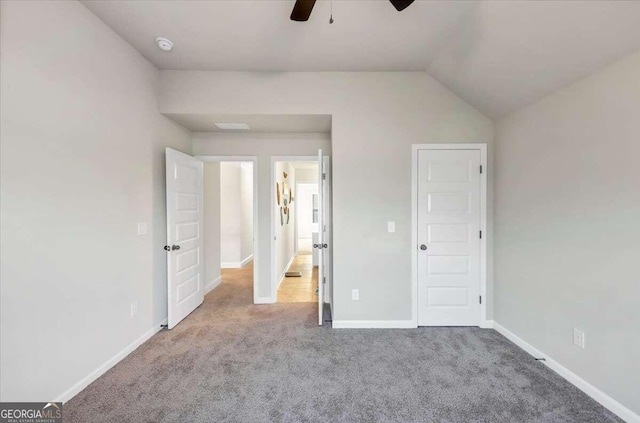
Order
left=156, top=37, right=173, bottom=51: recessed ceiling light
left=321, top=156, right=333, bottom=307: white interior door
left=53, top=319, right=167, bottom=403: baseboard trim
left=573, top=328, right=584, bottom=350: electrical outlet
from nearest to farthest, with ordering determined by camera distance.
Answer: left=53, top=319, right=167, bottom=403: baseboard trim < left=573, top=328, right=584, bottom=350: electrical outlet < left=156, top=37, right=173, bottom=51: recessed ceiling light < left=321, top=156, right=333, bottom=307: white interior door

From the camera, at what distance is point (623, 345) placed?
1641 mm

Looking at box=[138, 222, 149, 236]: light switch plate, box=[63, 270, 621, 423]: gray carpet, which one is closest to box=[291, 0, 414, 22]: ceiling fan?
box=[138, 222, 149, 236]: light switch plate

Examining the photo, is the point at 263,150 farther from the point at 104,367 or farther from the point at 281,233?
the point at 104,367

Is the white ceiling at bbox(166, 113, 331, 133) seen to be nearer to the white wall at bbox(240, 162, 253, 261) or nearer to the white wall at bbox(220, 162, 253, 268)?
the white wall at bbox(220, 162, 253, 268)

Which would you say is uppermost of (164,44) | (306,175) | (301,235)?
A: (164,44)

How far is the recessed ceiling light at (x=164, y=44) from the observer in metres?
2.29

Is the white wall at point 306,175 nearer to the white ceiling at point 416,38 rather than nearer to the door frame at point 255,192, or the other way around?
the door frame at point 255,192

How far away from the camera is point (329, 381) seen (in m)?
1.98

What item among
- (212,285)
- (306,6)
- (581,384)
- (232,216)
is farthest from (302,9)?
(232,216)

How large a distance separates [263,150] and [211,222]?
1.54 metres

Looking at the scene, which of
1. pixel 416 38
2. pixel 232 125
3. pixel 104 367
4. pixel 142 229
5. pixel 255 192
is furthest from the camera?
pixel 255 192

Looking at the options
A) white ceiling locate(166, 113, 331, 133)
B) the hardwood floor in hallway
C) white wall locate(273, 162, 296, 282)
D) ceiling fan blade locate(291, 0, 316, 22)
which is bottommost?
the hardwood floor in hallway

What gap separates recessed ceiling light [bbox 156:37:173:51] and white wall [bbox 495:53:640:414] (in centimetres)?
335

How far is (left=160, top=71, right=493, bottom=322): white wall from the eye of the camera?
2.83 meters
